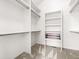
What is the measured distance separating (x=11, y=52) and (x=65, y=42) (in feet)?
4.99

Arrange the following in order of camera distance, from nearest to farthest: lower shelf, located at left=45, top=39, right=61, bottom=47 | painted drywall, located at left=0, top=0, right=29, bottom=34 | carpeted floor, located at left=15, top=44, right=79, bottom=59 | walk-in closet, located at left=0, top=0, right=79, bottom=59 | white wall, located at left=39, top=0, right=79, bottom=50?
painted drywall, located at left=0, top=0, right=29, bottom=34
walk-in closet, located at left=0, top=0, right=79, bottom=59
carpeted floor, located at left=15, top=44, right=79, bottom=59
white wall, located at left=39, top=0, right=79, bottom=50
lower shelf, located at left=45, top=39, right=61, bottom=47

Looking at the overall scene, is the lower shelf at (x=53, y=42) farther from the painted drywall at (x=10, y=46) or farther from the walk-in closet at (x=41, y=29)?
the painted drywall at (x=10, y=46)

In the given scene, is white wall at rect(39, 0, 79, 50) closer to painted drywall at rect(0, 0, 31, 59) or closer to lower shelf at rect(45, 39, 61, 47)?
lower shelf at rect(45, 39, 61, 47)

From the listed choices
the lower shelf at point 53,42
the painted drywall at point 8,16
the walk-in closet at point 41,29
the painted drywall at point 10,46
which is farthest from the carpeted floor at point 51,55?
the painted drywall at point 8,16

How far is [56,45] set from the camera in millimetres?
2098

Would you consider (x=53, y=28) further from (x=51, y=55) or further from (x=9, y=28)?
(x=9, y=28)

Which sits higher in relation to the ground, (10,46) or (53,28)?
(53,28)

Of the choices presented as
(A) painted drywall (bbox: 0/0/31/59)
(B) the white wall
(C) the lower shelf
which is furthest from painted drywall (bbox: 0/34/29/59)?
(B) the white wall

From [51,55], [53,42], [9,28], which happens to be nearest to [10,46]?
[9,28]

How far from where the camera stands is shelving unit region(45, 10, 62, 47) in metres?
2.08

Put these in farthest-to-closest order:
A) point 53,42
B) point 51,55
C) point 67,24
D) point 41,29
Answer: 1. point 41,29
2. point 53,42
3. point 67,24
4. point 51,55

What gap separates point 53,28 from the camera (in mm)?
2246

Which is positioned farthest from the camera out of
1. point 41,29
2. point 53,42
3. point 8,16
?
point 41,29

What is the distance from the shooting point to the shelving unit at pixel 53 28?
6.81ft
